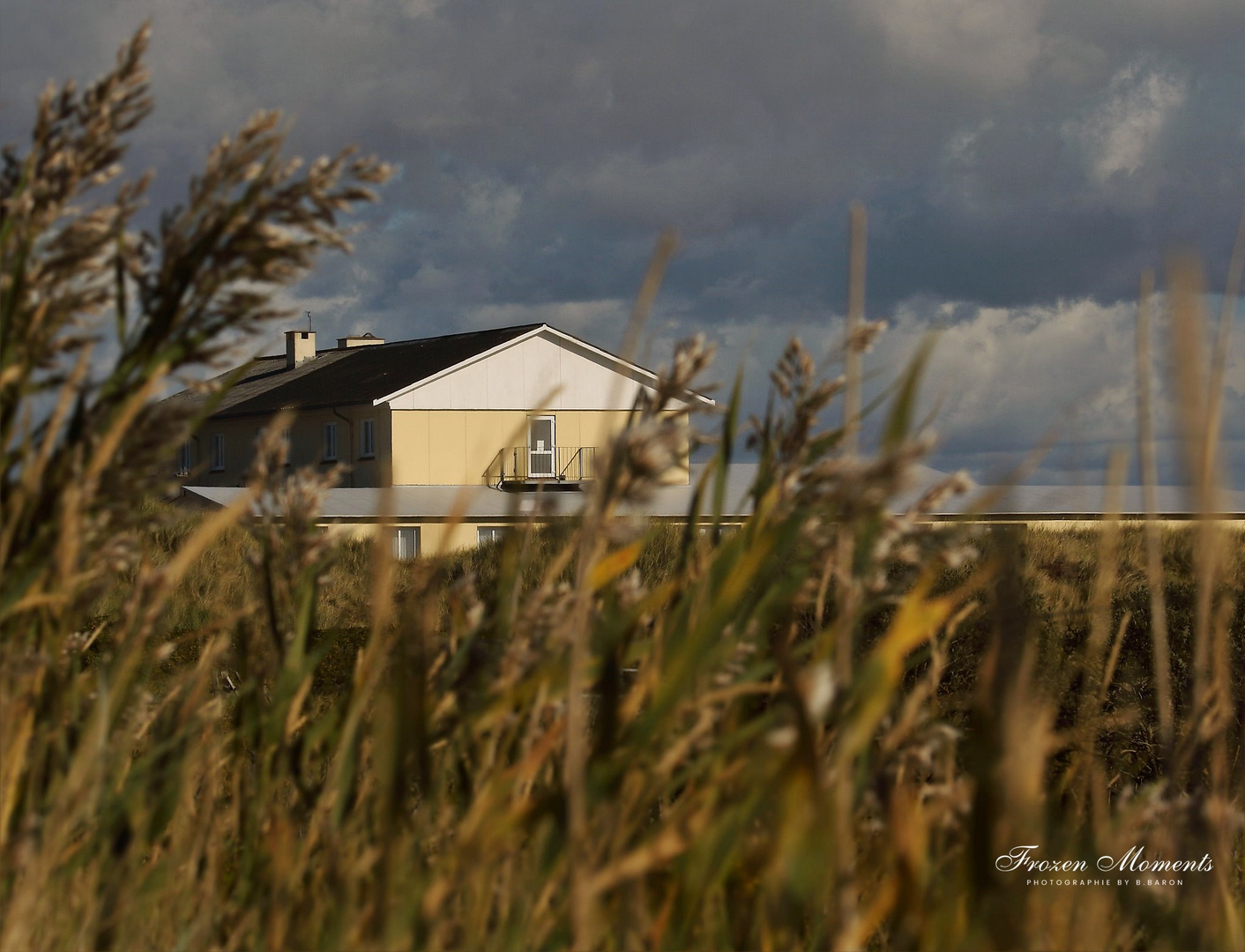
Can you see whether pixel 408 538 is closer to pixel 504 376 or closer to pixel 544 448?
pixel 544 448

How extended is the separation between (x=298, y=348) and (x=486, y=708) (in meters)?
48.9

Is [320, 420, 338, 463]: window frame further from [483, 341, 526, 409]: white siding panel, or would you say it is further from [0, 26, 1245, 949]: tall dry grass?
[0, 26, 1245, 949]: tall dry grass

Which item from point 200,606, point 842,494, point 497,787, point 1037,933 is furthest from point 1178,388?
point 200,606

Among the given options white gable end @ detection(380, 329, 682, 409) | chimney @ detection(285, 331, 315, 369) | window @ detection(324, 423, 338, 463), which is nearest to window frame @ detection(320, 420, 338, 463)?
window @ detection(324, 423, 338, 463)

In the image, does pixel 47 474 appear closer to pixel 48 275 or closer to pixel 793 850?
pixel 48 275

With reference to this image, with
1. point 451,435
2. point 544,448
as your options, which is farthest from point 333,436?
point 544,448

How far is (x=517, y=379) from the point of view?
40.6m

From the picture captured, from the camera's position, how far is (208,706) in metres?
2.03

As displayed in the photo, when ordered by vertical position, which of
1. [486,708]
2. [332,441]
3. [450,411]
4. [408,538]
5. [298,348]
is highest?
[298,348]

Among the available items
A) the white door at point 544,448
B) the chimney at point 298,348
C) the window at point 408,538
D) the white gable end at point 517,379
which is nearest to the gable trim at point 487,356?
the white gable end at point 517,379

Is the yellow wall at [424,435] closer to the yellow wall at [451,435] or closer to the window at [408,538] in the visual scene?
the yellow wall at [451,435]

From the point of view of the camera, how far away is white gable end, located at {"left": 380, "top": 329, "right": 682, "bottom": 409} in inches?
1533

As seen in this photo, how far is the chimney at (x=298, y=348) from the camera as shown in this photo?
4856cm

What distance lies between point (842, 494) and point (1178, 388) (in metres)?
0.33
